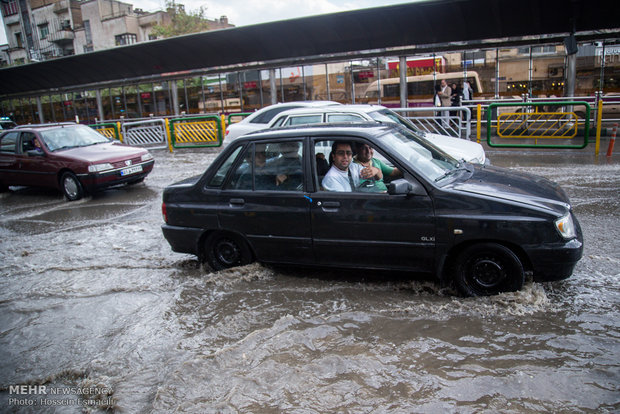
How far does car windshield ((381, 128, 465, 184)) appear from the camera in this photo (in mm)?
4480

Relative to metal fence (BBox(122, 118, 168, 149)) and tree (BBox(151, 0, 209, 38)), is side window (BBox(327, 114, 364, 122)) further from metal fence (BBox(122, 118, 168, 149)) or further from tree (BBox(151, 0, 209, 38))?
tree (BBox(151, 0, 209, 38))

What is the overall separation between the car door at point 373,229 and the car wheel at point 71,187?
7.53 m

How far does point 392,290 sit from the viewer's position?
4711mm

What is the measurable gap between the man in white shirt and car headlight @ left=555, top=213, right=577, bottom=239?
1692 millimetres

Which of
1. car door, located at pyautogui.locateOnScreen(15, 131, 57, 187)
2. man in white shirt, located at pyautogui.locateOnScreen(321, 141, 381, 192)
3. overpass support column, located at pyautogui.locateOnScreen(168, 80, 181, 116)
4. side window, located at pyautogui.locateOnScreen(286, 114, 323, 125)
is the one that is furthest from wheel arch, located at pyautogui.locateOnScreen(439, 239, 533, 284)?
overpass support column, located at pyautogui.locateOnScreen(168, 80, 181, 116)

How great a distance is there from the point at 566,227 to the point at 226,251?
3398 millimetres

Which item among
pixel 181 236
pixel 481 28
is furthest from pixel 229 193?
pixel 481 28

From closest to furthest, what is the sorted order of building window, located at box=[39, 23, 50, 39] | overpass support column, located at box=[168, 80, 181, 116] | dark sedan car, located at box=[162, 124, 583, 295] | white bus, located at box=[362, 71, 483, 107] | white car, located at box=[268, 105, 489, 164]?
dark sedan car, located at box=[162, 124, 583, 295]
white car, located at box=[268, 105, 489, 164]
white bus, located at box=[362, 71, 483, 107]
overpass support column, located at box=[168, 80, 181, 116]
building window, located at box=[39, 23, 50, 39]

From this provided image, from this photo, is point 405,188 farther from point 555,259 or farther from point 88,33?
point 88,33

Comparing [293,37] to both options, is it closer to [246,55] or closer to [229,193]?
[246,55]

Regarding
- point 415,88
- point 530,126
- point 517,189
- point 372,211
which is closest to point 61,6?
point 415,88

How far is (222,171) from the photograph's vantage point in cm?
521

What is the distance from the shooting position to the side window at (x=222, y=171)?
5.13 m

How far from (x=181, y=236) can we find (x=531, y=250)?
363cm
